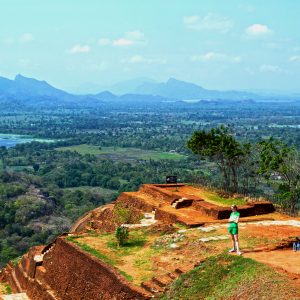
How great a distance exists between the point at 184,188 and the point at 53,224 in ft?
91.6

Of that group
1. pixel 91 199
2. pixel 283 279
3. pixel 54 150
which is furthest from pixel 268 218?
pixel 54 150

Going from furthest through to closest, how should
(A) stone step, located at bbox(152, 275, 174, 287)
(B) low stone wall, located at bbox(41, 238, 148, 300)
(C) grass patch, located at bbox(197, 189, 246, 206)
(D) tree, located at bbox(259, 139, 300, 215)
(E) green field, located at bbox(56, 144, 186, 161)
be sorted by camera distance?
(E) green field, located at bbox(56, 144, 186, 161)
(D) tree, located at bbox(259, 139, 300, 215)
(C) grass patch, located at bbox(197, 189, 246, 206)
(B) low stone wall, located at bbox(41, 238, 148, 300)
(A) stone step, located at bbox(152, 275, 174, 287)

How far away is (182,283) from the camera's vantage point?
1397 centimetres

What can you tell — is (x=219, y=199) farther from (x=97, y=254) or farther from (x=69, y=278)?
(x=69, y=278)

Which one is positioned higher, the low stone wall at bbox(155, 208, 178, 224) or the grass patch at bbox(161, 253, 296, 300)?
the grass patch at bbox(161, 253, 296, 300)

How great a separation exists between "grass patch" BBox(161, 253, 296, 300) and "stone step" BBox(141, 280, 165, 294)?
332 millimetres

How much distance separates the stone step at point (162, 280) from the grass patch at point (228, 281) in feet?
1.27

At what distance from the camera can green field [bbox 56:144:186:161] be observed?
103812 millimetres

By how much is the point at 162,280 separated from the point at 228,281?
211 cm

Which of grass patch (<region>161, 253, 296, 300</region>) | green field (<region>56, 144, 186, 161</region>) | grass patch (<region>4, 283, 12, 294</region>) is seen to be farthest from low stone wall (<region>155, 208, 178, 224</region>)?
green field (<region>56, 144, 186, 161</region>)

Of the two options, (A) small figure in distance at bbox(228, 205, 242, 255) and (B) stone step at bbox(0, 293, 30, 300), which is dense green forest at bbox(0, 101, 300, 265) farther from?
(B) stone step at bbox(0, 293, 30, 300)

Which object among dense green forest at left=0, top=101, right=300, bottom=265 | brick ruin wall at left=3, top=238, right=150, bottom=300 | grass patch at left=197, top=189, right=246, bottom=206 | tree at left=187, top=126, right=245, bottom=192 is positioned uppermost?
tree at left=187, top=126, right=245, bottom=192

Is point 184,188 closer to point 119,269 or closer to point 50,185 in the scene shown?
point 119,269

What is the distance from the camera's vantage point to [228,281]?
13266 mm
